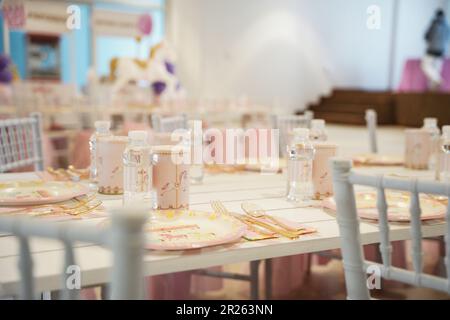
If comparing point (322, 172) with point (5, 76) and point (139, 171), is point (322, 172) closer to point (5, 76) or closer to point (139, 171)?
point (139, 171)

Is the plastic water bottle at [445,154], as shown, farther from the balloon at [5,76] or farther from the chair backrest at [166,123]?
the balloon at [5,76]

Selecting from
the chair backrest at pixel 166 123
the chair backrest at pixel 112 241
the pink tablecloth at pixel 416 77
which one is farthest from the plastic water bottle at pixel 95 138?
the pink tablecloth at pixel 416 77

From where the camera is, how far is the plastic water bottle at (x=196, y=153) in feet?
5.80

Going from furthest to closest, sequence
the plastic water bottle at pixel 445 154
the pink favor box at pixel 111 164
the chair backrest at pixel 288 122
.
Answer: the chair backrest at pixel 288 122
the plastic water bottle at pixel 445 154
the pink favor box at pixel 111 164

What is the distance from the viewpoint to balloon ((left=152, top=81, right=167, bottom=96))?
6.03 meters

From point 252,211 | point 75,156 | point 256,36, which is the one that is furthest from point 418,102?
point 252,211

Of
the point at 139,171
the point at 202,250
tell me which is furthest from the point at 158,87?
the point at 202,250

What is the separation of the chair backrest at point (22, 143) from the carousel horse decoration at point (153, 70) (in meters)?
3.66

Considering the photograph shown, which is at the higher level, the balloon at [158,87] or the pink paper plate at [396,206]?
the balloon at [158,87]

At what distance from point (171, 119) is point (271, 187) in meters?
0.93

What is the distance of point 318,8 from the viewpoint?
9586 mm

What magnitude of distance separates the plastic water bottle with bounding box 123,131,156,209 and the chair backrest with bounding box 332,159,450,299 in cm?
53

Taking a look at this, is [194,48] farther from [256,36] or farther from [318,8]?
[318,8]

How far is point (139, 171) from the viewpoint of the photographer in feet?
4.33
